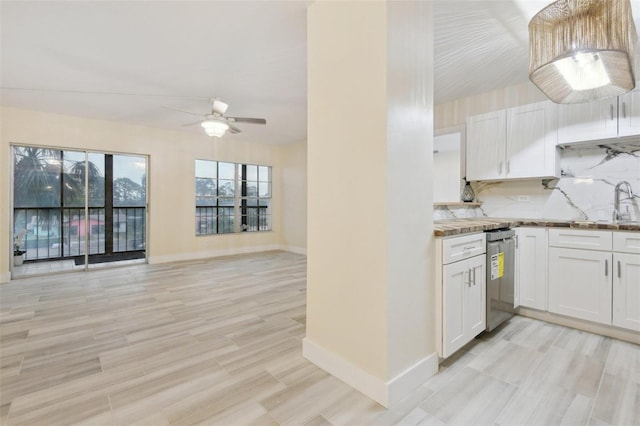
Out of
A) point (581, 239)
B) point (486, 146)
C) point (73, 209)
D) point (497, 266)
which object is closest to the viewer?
point (497, 266)

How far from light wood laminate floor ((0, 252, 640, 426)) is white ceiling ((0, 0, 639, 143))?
2.54 m

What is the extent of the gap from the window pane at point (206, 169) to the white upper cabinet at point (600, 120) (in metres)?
5.90

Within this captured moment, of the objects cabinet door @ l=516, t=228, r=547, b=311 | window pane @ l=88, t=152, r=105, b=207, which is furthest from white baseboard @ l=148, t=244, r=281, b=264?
cabinet door @ l=516, t=228, r=547, b=311

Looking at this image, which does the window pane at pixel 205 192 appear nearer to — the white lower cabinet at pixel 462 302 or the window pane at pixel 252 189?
the window pane at pixel 252 189

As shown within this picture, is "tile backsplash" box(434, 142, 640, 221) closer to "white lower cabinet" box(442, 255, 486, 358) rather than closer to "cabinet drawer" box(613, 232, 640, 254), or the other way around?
"cabinet drawer" box(613, 232, 640, 254)

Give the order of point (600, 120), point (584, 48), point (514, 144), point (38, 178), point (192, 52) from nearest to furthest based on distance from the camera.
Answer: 1. point (584, 48)
2. point (600, 120)
3. point (192, 52)
4. point (514, 144)
5. point (38, 178)

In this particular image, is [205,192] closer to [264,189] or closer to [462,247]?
[264,189]

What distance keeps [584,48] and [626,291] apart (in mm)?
1963

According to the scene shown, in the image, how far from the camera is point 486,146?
3500 millimetres

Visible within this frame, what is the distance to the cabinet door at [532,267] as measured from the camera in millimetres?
2719

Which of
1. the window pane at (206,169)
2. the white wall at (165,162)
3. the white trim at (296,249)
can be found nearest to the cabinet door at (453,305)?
the white trim at (296,249)

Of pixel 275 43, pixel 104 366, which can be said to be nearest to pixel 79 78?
pixel 275 43

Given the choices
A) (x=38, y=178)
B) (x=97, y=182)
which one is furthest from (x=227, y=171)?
(x=38, y=178)

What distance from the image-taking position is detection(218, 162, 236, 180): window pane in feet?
21.7
